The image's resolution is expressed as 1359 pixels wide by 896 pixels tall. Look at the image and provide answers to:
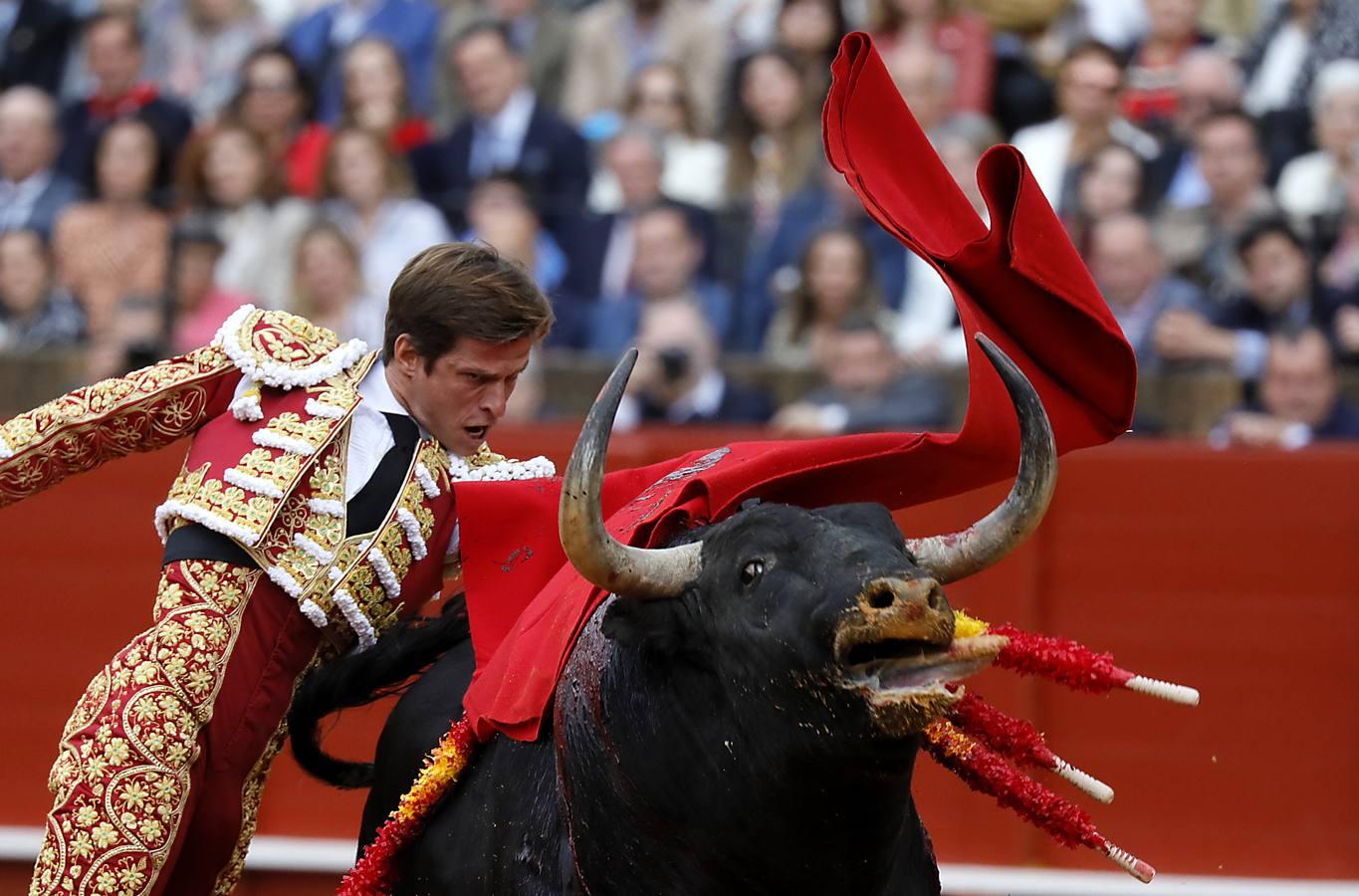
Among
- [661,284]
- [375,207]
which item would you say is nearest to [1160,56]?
[661,284]

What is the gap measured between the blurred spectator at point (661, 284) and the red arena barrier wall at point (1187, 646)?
3.33 ft

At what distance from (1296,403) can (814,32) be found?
2.16 meters

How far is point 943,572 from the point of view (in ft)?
8.68

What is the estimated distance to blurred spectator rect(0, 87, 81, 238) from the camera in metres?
7.35

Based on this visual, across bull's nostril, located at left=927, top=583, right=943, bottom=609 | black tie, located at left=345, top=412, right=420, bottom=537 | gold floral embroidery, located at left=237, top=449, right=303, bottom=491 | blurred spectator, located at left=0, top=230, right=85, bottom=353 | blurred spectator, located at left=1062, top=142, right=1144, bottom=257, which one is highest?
bull's nostril, located at left=927, top=583, right=943, bottom=609

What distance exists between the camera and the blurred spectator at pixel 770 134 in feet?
21.5

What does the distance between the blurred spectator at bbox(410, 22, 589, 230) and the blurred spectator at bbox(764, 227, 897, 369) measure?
3.58 ft

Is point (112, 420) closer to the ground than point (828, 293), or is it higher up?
higher up

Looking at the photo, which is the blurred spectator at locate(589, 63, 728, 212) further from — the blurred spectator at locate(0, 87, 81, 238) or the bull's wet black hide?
the bull's wet black hide

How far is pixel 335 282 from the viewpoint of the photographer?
6344mm

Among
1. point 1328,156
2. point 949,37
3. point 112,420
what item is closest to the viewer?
point 112,420

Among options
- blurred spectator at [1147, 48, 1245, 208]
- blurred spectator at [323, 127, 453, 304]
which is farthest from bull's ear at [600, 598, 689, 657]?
blurred spectator at [323, 127, 453, 304]

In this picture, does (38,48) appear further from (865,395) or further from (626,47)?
(865,395)

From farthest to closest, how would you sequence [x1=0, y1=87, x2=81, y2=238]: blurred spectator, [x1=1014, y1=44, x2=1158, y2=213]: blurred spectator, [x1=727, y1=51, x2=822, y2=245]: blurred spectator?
[x1=0, y1=87, x2=81, y2=238]: blurred spectator, [x1=727, y1=51, x2=822, y2=245]: blurred spectator, [x1=1014, y1=44, x2=1158, y2=213]: blurred spectator
